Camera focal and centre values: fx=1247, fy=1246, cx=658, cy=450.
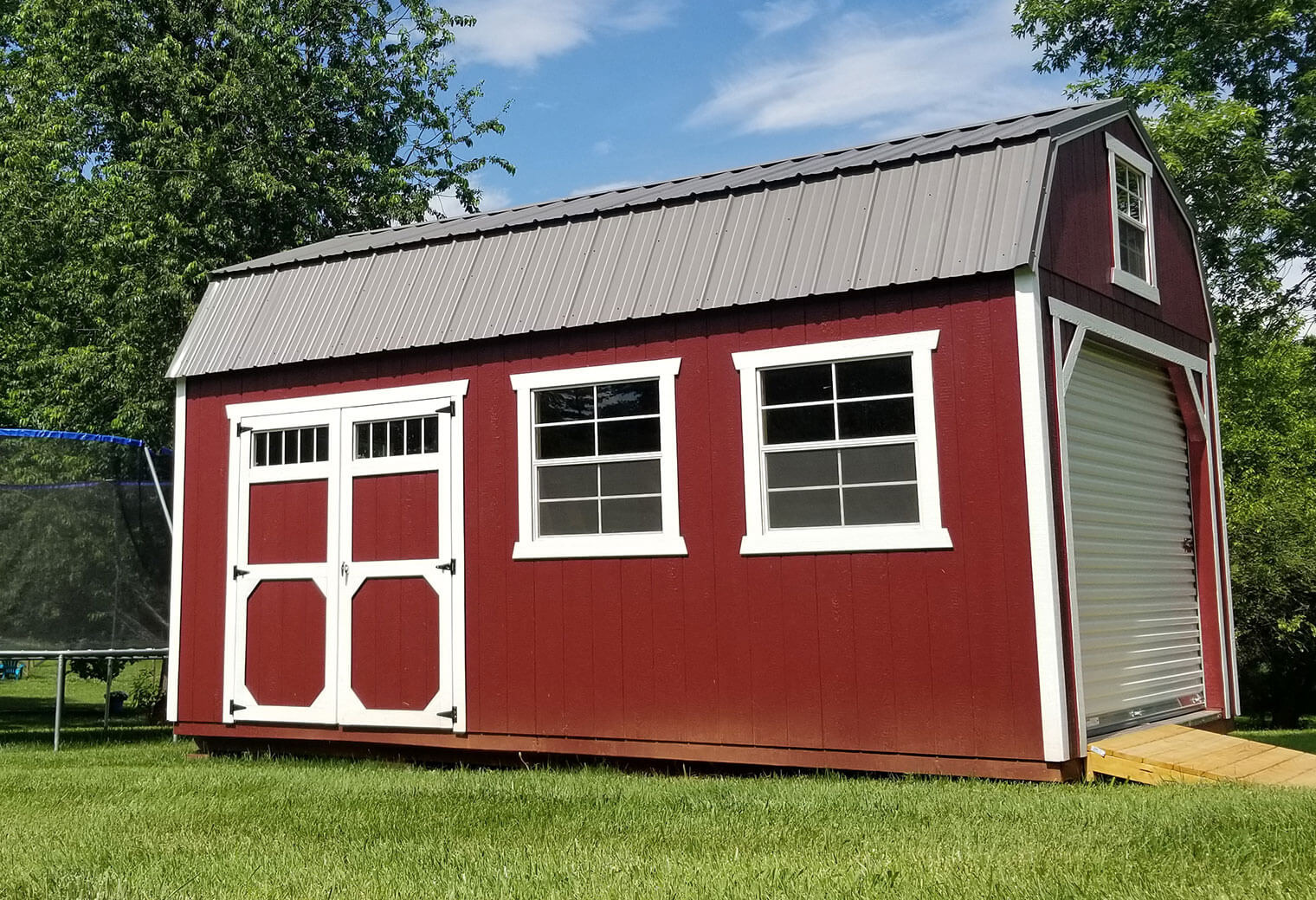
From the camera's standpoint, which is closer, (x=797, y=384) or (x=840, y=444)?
(x=840, y=444)

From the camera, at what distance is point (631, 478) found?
847 centimetres

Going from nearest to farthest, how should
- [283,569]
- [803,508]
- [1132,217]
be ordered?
[803,508]
[1132,217]
[283,569]

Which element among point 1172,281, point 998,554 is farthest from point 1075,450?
point 1172,281

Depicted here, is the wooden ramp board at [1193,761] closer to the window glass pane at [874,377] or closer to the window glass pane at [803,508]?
the window glass pane at [803,508]

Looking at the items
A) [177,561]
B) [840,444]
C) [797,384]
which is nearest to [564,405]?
[797,384]

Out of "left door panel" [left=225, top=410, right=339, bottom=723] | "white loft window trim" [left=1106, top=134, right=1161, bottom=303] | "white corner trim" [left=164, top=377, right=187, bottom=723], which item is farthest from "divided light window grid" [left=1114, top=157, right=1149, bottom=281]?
"white corner trim" [left=164, top=377, right=187, bottom=723]

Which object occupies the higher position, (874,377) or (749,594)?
(874,377)

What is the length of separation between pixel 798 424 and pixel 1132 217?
131 inches

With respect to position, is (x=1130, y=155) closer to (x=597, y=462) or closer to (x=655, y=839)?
(x=597, y=462)

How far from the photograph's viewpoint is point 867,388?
769cm

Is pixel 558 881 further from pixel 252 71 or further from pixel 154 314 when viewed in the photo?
pixel 252 71

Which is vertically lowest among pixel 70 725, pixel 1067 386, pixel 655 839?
pixel 70 725

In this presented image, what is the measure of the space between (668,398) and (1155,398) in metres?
4.00

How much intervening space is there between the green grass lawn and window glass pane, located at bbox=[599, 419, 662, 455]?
2.16 m
